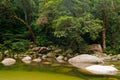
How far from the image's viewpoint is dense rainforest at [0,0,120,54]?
20.7 m

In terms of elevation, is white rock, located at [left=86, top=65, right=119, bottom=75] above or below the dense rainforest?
below

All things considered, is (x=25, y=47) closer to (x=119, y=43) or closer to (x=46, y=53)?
(x=46, y=53)

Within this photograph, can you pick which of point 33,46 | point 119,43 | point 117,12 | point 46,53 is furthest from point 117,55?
point 33,46

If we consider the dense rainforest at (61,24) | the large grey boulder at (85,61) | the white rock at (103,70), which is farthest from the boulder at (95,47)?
the white rock at (103,70)

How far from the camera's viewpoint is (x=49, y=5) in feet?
70.4

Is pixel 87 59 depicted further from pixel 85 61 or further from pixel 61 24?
pixel 61 24

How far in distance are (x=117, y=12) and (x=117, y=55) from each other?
15.8 feet

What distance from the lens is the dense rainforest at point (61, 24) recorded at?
20703 millimetres

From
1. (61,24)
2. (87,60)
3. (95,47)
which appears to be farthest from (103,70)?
(95,47)

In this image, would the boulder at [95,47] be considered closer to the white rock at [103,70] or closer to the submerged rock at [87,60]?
the submerged rock at [87,60]

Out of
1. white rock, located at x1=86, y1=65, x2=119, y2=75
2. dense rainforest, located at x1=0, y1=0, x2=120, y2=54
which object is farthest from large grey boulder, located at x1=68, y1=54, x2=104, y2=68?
white rock, located at x1=86, y1=65, x2=119, y2=75

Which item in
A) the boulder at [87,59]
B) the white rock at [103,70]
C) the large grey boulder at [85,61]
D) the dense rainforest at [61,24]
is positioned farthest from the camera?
the dense rainforest at [61,24]

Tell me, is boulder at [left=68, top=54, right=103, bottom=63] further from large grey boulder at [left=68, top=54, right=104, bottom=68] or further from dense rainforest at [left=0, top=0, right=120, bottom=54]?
dense rainforest at [left=0, top=0, right=120, bottom=54]

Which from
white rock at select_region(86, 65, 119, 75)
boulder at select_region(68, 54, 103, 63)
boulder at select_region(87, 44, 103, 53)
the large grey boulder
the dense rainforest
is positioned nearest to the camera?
white rock at select_region(86, 65, 119, 75)
